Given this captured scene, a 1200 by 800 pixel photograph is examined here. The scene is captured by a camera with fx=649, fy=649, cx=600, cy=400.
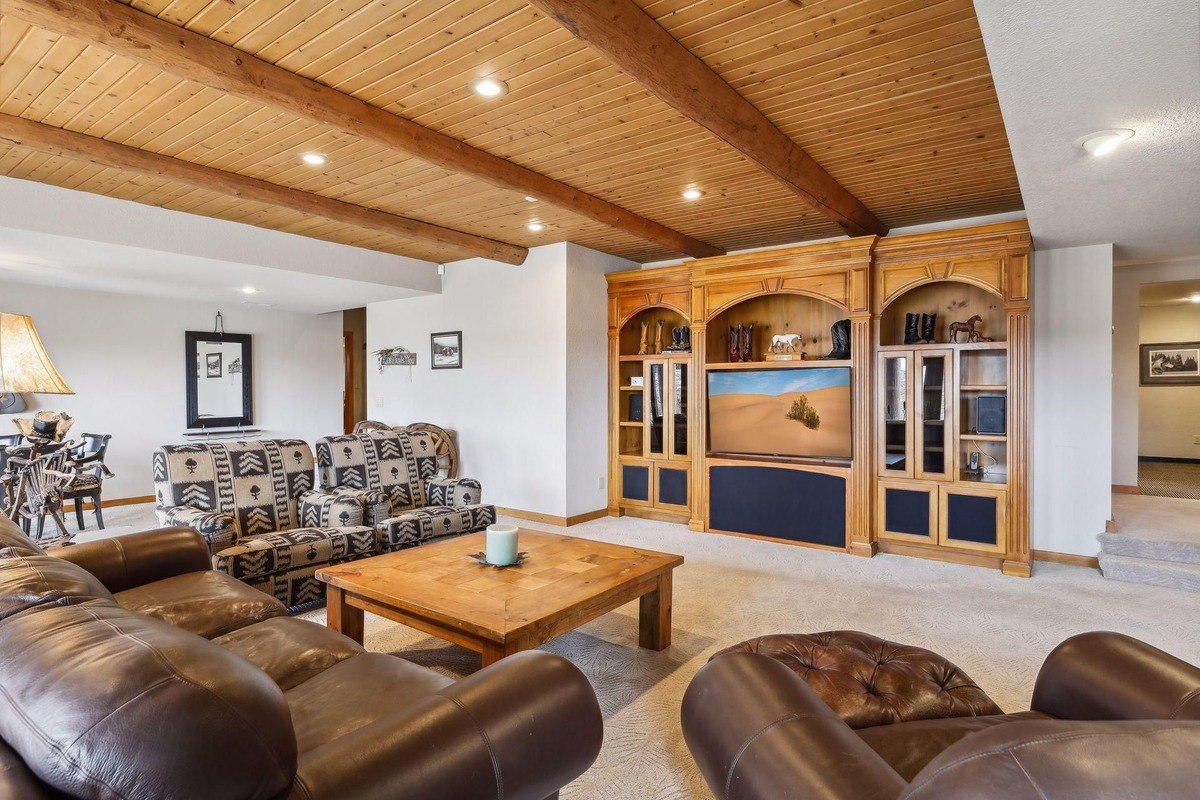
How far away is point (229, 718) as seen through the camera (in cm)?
88

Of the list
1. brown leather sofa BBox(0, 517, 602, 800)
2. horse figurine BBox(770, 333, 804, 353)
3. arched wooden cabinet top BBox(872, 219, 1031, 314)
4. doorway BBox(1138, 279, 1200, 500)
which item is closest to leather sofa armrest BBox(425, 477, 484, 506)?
brown leather sofa BBox(0, 517, 602, 800)

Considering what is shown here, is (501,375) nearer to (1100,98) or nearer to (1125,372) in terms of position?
(1100,98)

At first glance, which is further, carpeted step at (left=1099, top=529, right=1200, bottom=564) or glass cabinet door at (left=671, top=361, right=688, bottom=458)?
glass cabinet door at (left=671, top=361, right=688, bottom=458)

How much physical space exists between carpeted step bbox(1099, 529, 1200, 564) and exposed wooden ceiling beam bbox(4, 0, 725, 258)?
4470 mm

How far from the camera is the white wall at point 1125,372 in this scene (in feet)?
19.1

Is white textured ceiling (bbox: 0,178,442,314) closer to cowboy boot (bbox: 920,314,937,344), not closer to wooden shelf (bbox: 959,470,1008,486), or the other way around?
cowboy boot (bbox: 920,314,937,344)

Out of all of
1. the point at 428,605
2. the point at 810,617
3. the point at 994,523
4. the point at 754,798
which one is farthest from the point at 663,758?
the point at 994,523

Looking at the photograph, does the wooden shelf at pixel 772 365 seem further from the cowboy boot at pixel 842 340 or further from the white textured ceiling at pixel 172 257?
the white textured ceiling at pixel 172 257

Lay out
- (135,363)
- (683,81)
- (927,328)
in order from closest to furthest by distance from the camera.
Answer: (683,81) → (927,328) → (135,363)

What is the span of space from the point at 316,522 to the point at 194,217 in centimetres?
274

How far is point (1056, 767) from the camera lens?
67 centimetres

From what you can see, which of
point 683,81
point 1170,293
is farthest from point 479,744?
point 1170,293

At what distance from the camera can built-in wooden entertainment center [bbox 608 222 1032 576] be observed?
4.44 m

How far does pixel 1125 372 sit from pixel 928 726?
6.08 m
